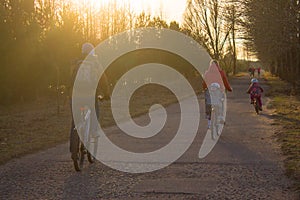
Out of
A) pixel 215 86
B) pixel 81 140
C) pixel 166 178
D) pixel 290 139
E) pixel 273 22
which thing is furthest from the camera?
pixel 273 22

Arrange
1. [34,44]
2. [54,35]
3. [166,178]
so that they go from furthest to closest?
[34,44] < [54,35] < [166,178]

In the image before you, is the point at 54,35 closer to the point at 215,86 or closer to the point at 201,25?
the point at 215,86

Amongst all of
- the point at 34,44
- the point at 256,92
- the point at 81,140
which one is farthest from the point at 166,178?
the point at 34,44

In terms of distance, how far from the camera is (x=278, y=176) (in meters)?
6.71

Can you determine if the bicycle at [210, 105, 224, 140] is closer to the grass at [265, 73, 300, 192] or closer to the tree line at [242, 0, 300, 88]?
the grass at [265, 73, 300, 192]

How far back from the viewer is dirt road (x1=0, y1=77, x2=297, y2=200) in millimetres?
5752

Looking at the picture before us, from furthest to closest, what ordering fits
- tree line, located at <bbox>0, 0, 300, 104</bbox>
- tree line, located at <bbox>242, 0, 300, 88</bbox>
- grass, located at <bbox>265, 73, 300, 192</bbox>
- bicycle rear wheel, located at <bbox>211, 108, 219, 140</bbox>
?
tree line, located at <bbox>0, 0, 300, 104</bbox>, tree line, located at <bbox>242, 0, 300, 88</bbox>, bicycle rear wheel, located at <bbox>211, 108, 219, 140</bbox>, grass, located at <bbox>265, 73, 300, 192</bbox>

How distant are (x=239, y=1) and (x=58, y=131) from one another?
941 centimetres

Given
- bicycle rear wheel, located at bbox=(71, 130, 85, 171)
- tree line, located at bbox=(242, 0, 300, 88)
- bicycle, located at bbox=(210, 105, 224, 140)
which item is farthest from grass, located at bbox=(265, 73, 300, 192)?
tree line, located at bbox=(242, 0, 300, 88)

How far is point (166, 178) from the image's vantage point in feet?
21.7

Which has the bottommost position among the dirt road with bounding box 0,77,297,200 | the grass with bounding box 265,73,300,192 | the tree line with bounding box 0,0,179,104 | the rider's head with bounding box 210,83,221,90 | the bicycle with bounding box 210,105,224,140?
the grass with bounding box 265,73,300,192

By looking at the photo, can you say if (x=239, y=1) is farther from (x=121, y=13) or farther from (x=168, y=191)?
(x=121, y=13)

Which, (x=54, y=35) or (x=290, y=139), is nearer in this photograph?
(x=290, y=139)

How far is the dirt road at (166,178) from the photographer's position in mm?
5752
